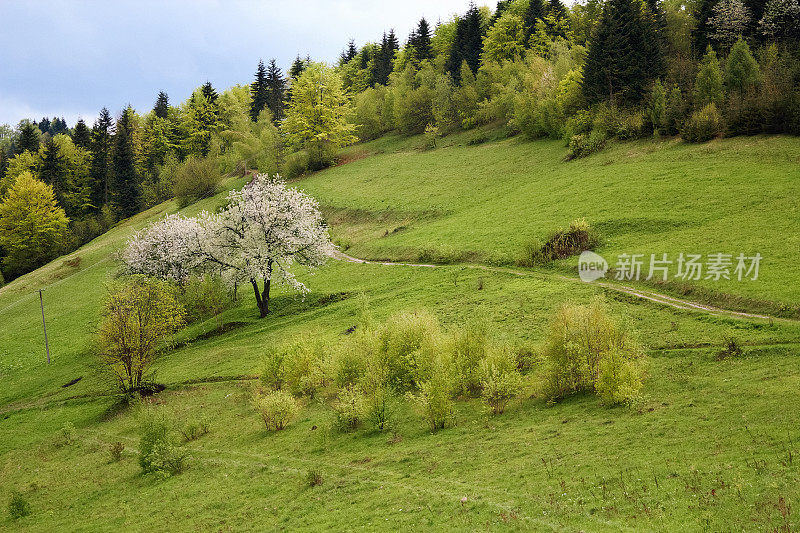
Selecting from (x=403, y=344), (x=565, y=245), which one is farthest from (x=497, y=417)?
(x=565, y=245)

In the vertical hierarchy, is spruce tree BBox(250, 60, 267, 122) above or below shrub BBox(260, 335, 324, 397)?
above

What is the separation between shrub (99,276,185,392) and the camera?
34.3m

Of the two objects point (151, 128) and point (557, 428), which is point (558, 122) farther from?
point (151, 128)

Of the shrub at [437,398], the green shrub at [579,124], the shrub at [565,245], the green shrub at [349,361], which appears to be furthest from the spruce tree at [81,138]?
the shrub at [437,398]

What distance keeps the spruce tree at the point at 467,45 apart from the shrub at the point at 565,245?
67.0 m

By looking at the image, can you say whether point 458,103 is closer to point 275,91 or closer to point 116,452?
point 275,91

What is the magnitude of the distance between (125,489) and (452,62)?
329 ft

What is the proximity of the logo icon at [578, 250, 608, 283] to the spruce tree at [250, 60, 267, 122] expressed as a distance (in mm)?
111152

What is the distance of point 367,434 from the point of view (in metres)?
23.1

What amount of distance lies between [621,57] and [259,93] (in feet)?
324

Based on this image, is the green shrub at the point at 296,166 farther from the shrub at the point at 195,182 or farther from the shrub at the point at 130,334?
the shrub at the point at 130,334

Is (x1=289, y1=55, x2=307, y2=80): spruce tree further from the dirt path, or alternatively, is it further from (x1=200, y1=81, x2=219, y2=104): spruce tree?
the dirt path

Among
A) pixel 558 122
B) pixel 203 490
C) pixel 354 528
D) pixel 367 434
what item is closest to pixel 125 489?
pixel 203 490

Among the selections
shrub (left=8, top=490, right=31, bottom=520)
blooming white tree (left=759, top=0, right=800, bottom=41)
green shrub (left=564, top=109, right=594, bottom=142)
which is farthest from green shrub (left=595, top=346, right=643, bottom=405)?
blooming white tree (left=759, top=0, right=800, bottom=41)
